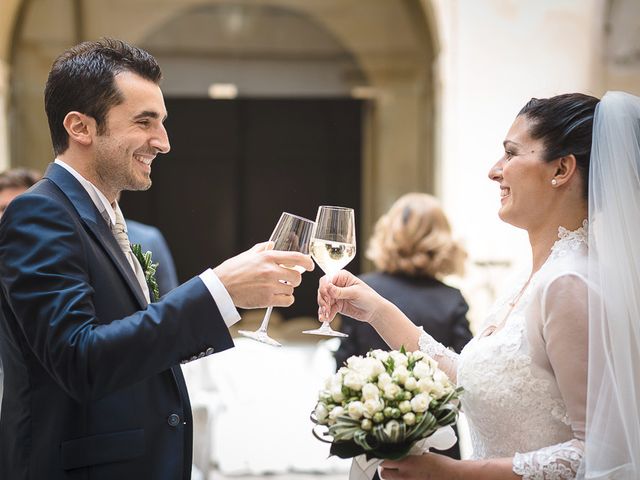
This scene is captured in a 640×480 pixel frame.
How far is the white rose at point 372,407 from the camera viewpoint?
195 cm

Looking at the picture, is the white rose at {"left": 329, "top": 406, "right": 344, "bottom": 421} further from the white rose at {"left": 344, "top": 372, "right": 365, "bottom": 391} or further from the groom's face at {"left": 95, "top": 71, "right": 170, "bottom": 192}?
the groom's face at {"left": 95, "top": 71, "right": 170, "bottom": 192}

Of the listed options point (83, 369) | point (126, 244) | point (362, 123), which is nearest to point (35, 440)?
point (83, 369)

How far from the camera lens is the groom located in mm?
1984

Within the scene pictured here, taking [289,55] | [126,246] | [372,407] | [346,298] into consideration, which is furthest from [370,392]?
[289,55]

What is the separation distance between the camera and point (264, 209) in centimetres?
1001

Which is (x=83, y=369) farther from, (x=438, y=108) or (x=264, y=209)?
(x=264, y=209)

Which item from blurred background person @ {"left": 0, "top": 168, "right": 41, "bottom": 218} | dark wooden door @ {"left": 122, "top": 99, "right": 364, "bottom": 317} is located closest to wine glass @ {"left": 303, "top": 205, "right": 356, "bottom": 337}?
blurred background person @ {"left": 0, "top": 168, "right": 41, "bottom": 218}

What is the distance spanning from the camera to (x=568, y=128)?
2299 millimetres

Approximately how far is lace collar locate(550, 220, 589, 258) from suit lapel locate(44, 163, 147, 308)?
3.67ft

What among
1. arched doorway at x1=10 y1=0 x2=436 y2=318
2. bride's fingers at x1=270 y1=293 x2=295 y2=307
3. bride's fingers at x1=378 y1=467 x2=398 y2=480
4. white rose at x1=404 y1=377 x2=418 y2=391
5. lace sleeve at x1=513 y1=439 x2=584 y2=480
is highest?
arched doorway at x1=10 y1=0 x2=436 y2=318

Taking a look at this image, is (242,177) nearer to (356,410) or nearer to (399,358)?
(399,358)

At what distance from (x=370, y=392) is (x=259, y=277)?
1.29ft

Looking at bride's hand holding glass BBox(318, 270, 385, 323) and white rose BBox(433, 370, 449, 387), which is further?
bride's hand holding glass BBox(318, 270, 385, 323)

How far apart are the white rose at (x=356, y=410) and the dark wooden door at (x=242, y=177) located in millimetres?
7113
